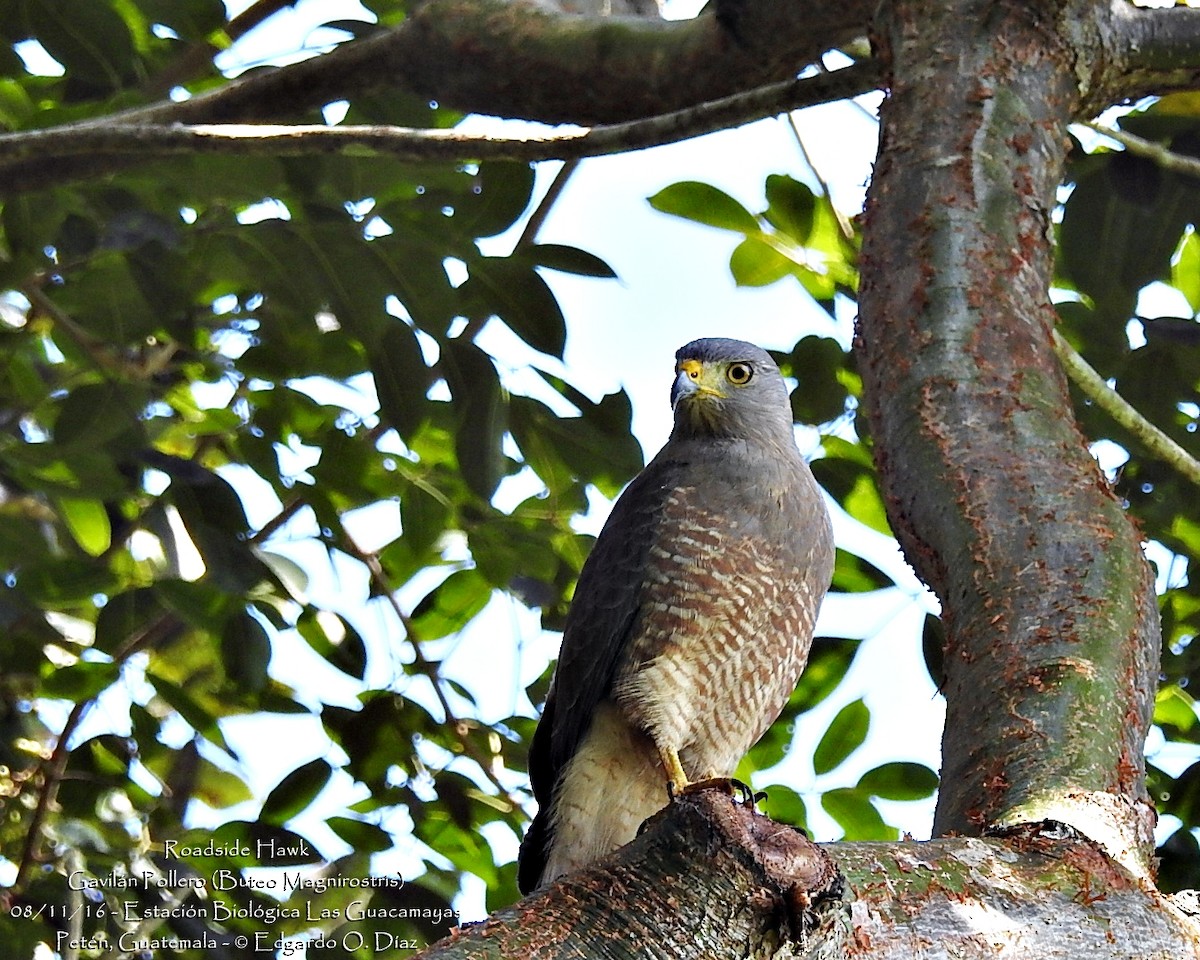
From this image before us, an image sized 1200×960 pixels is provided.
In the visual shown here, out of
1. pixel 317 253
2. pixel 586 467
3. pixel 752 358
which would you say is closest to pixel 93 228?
pixel 317 253

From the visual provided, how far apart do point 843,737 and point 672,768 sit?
683 mm

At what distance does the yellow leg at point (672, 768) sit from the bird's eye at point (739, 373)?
38.2 inches

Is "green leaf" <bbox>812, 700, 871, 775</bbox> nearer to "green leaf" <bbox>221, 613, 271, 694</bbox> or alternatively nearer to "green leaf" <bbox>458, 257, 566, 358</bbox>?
"green leaf" <bbox>458, 257, 566, 358</bbox>

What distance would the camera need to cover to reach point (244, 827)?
11.0 feet

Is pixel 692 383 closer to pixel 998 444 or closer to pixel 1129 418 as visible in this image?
pixel 1129 418

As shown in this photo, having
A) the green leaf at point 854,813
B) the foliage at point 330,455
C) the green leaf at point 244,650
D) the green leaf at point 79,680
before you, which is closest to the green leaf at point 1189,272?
the foliage at point 330,455

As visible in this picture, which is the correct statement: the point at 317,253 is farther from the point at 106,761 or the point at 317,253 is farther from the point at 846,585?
the point at 106,761

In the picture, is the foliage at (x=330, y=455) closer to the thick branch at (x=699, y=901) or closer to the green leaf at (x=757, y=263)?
the green leaf at (x=757, y=263)

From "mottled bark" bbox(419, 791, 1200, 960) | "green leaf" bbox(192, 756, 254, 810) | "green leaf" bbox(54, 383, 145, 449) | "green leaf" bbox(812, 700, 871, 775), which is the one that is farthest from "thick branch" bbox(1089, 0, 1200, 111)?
"green leaf" bbox(192, 756, 254, 810)

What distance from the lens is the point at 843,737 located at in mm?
3230

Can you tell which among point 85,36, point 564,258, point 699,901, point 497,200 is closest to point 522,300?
point 564,258

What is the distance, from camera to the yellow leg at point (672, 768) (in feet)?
8.62

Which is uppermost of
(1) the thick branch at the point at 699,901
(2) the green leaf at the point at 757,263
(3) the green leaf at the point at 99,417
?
(2) the green leaf at the point at 757,263

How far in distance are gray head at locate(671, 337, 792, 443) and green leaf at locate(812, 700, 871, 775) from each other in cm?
63
